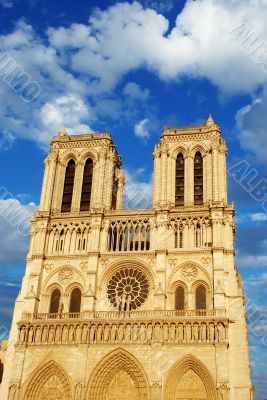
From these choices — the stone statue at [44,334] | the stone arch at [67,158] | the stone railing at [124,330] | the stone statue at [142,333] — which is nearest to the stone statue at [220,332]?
the stone railing at [124,330]

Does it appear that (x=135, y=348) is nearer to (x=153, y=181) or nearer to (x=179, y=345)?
(x=179, y=345)

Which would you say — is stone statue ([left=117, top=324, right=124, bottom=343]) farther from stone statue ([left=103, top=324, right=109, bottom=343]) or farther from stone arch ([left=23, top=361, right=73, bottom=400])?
stone arch ([left=23, top=361, right=73, bottom=400])

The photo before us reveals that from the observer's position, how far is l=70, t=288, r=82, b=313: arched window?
34312mm

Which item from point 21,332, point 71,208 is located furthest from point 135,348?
point 71,208

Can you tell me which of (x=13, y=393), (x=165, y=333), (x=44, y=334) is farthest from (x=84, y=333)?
(x=13, y=393)

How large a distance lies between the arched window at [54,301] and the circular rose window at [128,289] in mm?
3761

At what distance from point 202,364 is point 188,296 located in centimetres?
478

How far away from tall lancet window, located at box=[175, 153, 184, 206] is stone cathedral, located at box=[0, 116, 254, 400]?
0.09m

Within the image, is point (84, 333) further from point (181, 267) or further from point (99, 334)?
point (181, 267)

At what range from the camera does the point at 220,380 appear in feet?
94.8

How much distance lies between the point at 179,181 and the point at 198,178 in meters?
1.49

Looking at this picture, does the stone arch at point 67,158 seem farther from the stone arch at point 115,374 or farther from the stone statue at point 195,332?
the stone statue at point 195,332

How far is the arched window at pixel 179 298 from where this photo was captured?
32.9 meters

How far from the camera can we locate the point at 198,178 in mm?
37656
